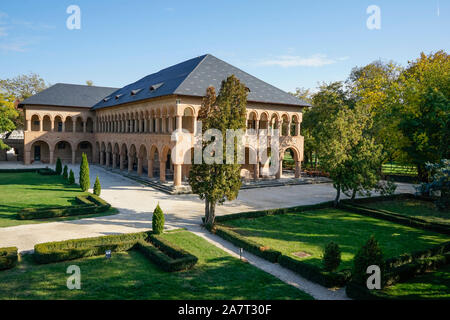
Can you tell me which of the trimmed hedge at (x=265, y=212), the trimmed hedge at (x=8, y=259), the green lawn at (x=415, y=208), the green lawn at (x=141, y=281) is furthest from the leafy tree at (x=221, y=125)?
the green lawn at (x=415, y=208)

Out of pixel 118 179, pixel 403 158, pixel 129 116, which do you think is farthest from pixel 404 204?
pixel 129 116

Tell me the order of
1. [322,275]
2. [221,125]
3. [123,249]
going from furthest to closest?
[221,125] → [123,249] → [322,275]

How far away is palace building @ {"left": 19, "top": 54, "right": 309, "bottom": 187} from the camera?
29984 mm

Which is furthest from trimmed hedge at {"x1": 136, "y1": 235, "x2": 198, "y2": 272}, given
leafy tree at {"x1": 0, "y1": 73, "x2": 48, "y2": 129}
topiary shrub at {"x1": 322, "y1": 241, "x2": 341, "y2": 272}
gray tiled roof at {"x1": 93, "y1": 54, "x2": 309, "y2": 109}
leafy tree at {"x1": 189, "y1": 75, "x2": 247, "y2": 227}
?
leafy tree at {"x1": 0, "y1": 73, "x2": 48, "y2": 129}

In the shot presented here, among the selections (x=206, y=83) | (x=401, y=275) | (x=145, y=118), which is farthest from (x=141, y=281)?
(x=145, y=118)

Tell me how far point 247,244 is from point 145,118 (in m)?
23.3

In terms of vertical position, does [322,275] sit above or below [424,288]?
above

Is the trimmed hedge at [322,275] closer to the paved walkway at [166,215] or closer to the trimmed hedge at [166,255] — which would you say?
the paved walkway at [166,215]

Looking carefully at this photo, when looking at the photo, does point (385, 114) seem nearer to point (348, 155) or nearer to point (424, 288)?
point (348, 155)

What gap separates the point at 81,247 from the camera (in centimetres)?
1407

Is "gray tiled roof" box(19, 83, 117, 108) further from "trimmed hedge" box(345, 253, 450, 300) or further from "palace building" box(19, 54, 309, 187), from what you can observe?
"trimmed hedge" box(345, 253, 450, 300)

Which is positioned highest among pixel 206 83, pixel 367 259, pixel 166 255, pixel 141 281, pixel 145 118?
pixel 206 83

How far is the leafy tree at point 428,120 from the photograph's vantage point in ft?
73.2
